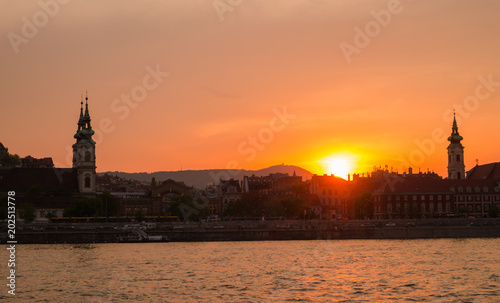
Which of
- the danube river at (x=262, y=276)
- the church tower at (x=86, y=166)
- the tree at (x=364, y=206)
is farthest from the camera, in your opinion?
the church tower at (x=86, y=166)

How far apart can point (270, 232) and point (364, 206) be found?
1795 inches

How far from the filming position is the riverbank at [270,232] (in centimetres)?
14000

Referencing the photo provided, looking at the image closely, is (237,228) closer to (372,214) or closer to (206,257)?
(372,214)

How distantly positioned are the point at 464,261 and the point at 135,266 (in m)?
33.5

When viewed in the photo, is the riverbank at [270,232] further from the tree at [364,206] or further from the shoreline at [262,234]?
the tree at [364,206]

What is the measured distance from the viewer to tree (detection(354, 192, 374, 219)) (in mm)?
183125

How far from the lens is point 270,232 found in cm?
14488

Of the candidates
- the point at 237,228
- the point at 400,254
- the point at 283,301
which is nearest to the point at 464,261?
the point at 400,254

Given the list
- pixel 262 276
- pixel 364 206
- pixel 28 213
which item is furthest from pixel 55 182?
pixel 262 276

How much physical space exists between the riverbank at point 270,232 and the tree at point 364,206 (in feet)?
97.4

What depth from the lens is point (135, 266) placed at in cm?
8181

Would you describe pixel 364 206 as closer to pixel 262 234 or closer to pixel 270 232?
pixel 270 232

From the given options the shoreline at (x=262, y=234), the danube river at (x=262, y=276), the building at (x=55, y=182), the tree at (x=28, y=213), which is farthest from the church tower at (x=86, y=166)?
the danube river at (x=262, y=276)

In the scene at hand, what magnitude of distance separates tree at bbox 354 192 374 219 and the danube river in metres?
78.5
